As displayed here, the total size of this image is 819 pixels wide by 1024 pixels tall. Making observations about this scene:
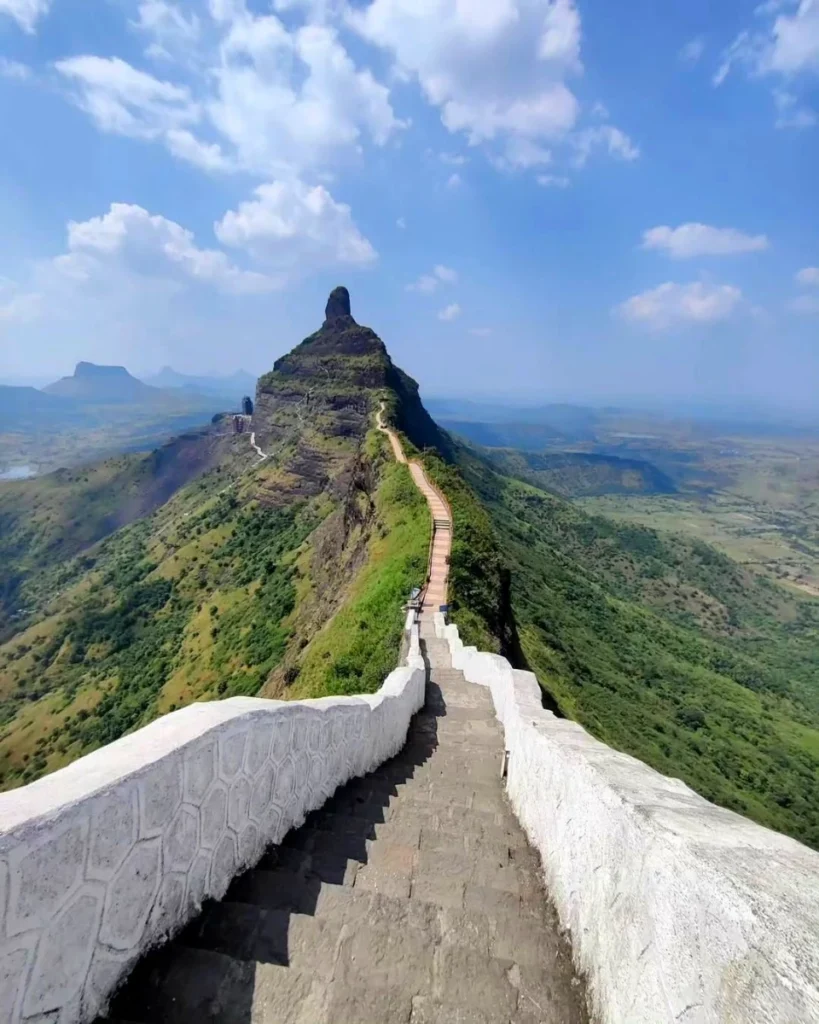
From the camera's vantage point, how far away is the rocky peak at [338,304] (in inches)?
3790

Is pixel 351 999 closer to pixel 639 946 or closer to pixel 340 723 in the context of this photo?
pixel 639 946

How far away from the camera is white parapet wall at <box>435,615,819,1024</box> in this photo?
1799 millimetres

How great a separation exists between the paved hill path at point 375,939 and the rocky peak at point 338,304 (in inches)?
3890

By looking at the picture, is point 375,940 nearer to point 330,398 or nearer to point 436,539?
point 436,539

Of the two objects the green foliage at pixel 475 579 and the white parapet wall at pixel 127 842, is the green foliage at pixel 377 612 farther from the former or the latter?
the white parapet wall at pixel 127 842

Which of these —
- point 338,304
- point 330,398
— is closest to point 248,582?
point 330,398

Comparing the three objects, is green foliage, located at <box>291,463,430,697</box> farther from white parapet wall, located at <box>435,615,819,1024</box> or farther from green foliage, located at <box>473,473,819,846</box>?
white parapet wall, located at <box>435,615,819,1024</box>

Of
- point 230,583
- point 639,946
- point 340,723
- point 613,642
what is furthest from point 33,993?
point 230,583

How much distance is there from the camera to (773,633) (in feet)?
309

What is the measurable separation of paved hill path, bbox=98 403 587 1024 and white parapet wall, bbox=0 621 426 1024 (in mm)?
186

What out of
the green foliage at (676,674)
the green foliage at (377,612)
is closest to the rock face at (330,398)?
the green foliage at (676,674)

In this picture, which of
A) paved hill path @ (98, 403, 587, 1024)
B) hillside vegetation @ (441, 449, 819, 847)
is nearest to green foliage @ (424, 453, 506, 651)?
hillside vegetation @ (441, 449, 819, 847)

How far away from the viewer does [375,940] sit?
3232mm

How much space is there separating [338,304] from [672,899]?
102352 millimetres
